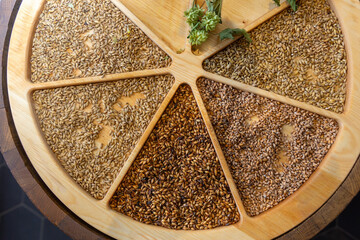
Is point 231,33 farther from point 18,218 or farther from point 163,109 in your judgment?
point 18,218

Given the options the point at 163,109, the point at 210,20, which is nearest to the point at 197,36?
the point at 210,20

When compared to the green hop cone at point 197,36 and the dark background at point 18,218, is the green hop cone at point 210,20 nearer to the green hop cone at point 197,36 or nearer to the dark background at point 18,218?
the green hop cone at point 197,36

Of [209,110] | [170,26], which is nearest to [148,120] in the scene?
[209,110]

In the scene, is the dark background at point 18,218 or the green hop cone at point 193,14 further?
the dark background at point 18,218

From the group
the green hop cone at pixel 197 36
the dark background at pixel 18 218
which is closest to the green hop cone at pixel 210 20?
the green hop cone at pixel 197 36

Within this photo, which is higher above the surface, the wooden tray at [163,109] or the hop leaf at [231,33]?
the hop leaf at [231,33]

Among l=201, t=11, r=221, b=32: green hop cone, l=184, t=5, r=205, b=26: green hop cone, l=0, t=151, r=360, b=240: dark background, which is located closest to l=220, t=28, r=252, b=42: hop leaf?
l=201, t=11, r=221, b=32: green hop cone
